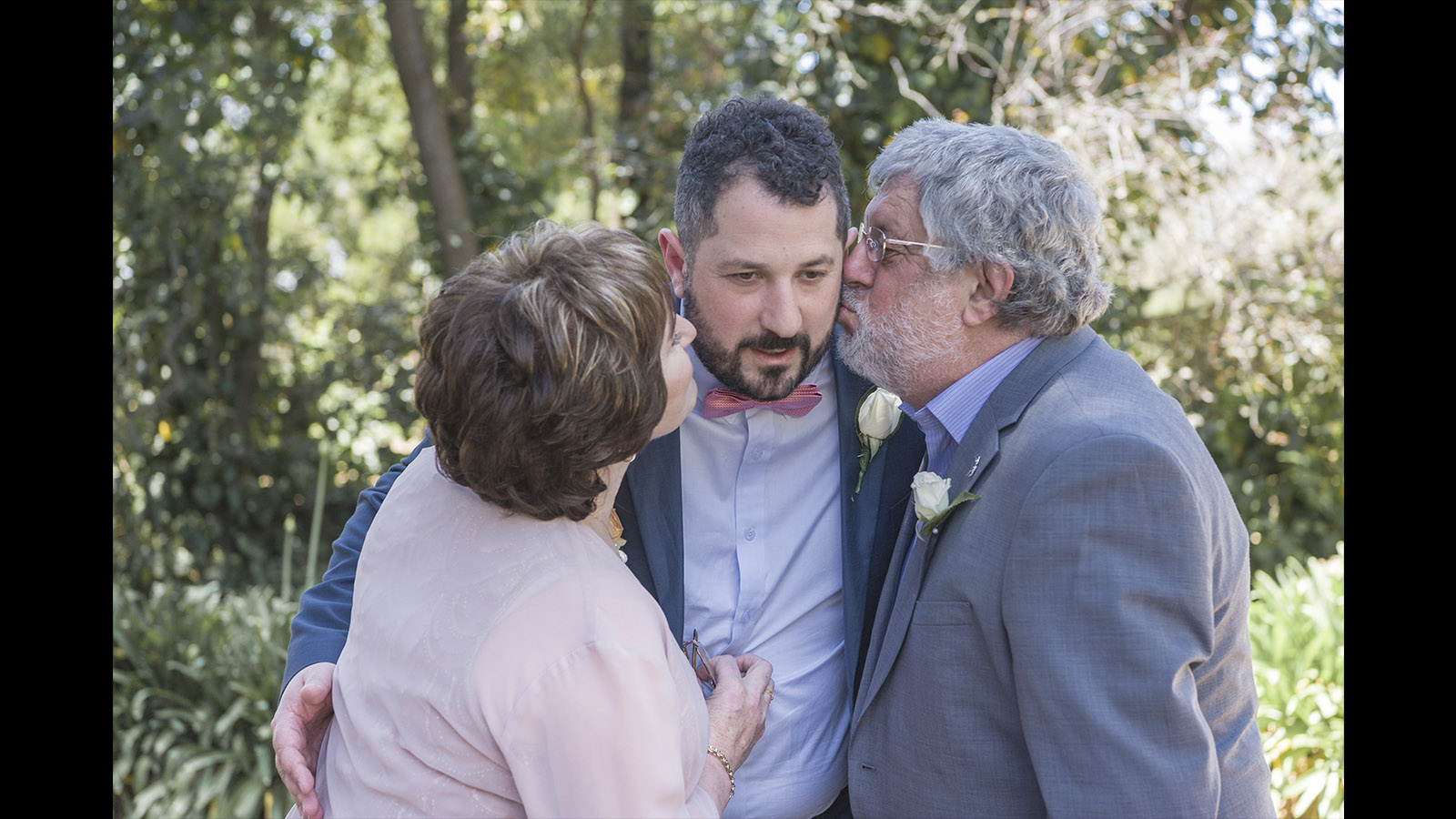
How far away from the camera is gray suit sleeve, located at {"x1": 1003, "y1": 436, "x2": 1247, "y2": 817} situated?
158cm

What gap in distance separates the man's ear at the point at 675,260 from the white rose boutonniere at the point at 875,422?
1.55 feet

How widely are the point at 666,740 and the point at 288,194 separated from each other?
562 cm

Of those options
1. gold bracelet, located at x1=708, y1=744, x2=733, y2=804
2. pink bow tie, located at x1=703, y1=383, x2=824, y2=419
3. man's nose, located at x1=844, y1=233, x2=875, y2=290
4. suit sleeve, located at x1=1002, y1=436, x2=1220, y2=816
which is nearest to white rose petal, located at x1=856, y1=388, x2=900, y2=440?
pink bow tie, located at x1=703, y1=383, x2=824, y2=419

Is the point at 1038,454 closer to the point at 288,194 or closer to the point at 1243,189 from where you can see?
the point at 1243,189

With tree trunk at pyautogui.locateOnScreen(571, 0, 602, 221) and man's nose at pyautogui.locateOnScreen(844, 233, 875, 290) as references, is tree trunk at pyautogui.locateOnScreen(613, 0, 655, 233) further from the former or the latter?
man's nose at pyautogui.locateOnScreen(844, 233, 875, 290)

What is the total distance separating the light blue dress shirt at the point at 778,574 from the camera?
2.24 meters

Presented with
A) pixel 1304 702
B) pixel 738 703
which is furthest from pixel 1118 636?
pixel 1304 702

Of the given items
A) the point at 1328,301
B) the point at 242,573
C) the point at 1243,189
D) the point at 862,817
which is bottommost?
the point at 242,573

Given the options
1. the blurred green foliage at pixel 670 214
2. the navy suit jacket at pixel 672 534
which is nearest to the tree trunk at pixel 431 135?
the blurred green foliage at pixel 670 214

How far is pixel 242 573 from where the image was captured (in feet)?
20.8

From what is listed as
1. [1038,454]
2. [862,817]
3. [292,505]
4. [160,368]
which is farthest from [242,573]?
[1038,454]

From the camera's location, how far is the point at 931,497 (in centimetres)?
190

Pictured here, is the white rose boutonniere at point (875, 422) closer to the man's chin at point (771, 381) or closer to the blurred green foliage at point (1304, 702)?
the man's chin at point (771, 381)

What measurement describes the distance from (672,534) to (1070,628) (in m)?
0.92
